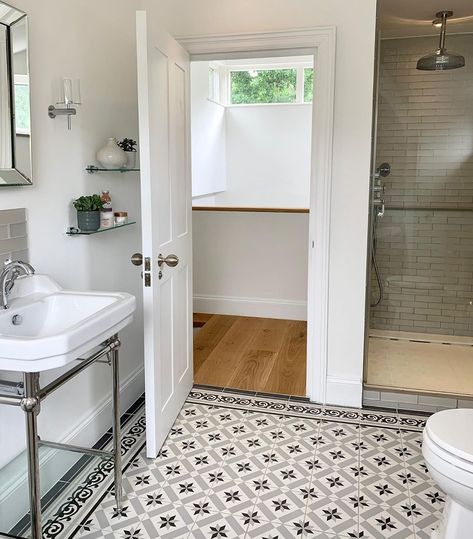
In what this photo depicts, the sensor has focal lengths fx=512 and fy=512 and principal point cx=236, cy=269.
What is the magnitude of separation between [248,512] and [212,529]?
0.54 feet

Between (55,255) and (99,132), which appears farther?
(99,132)

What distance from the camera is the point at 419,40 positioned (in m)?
3.32

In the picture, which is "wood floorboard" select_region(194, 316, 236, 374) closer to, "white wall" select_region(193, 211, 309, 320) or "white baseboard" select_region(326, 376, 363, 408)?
"white wall" select_region(193, 211, 309, 320)

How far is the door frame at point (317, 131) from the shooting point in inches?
102

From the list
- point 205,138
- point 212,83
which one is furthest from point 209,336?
point 212,83

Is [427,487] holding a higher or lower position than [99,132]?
lower

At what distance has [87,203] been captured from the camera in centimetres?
216

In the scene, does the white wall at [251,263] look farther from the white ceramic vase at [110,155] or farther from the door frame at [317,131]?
the white ceramic vase at [110,155]

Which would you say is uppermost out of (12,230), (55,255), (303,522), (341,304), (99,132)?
(99,132)

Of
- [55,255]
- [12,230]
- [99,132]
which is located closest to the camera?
[12,230]

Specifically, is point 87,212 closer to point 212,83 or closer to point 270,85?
point 212,83

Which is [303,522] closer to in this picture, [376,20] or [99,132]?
[99,132]

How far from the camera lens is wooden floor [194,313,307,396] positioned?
3.15 meters

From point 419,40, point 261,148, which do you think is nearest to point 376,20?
point 419,40
